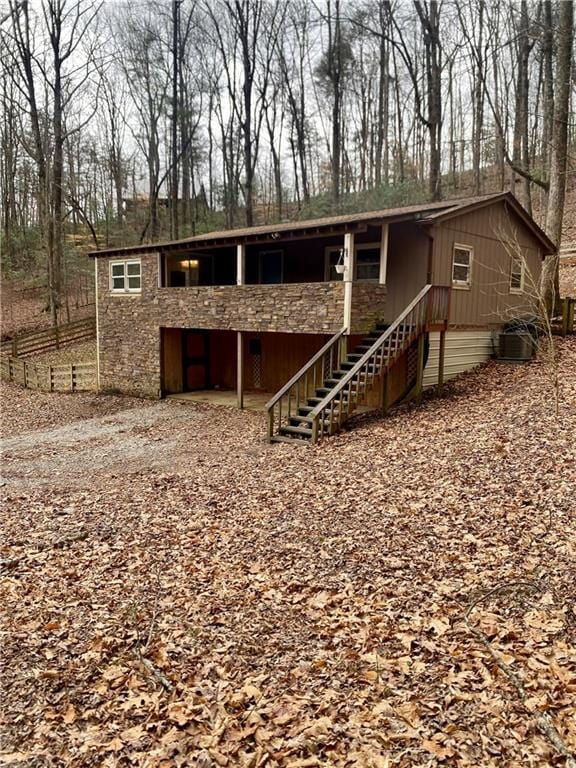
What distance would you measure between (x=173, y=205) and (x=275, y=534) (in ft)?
87.0

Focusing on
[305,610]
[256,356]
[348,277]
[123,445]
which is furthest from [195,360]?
[305,610]

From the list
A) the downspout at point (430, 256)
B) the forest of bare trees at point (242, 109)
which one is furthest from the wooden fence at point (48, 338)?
the downspout at point (430, 256)

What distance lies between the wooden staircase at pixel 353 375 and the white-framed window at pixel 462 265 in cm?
81

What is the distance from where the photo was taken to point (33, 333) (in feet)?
71.9

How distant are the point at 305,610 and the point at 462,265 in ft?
35.3

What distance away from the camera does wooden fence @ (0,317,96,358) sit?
2116cm

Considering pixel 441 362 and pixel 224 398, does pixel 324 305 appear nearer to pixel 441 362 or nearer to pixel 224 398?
pixel 441 362

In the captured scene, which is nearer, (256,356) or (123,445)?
(123,445)

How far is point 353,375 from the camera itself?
10305 millimetres

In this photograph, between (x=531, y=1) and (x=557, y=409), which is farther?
(x=531, y=1)

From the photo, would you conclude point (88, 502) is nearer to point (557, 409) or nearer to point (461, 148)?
point (557, 409)

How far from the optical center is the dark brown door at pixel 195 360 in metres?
17.0

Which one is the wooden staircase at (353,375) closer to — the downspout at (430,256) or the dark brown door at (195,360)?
the downspout at (430,256)

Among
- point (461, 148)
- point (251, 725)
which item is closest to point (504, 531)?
point (251, 725)
